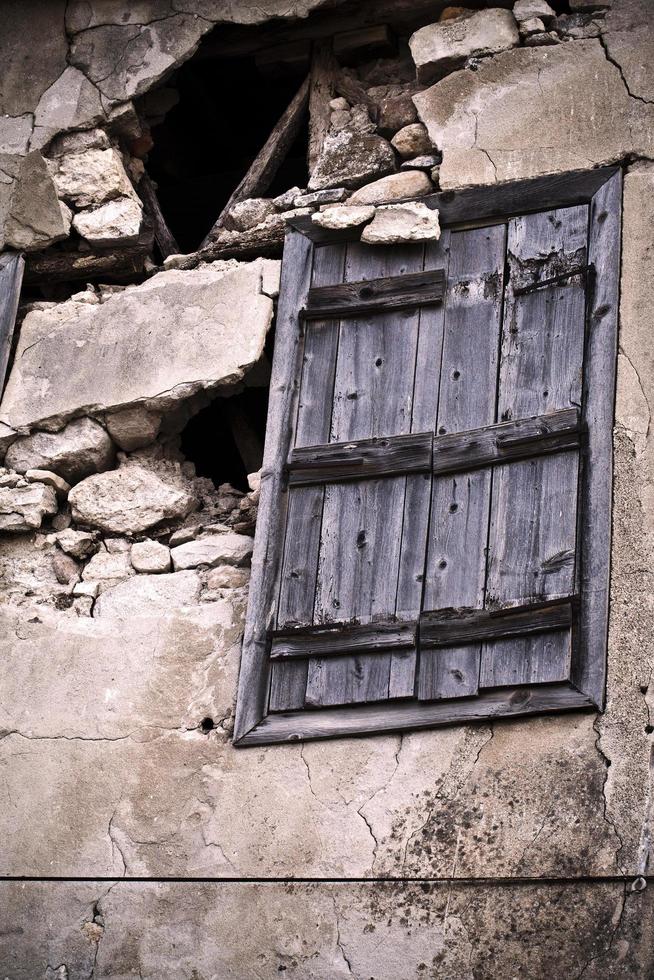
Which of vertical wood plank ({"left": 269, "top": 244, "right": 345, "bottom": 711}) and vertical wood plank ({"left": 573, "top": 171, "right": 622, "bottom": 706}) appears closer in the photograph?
vertical wood plank ({"left": 573, "top": 171, "right": 622, "bottom": 706})

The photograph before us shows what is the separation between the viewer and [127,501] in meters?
5.59

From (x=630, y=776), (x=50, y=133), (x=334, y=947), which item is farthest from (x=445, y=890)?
(x=50, y=133)

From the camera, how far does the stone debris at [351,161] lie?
5812mm

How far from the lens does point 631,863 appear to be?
13.8 feet

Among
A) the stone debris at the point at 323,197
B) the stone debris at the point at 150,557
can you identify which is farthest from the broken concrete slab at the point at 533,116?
the stone debris at the point at 150,557

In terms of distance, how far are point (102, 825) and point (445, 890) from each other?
1.21 meters

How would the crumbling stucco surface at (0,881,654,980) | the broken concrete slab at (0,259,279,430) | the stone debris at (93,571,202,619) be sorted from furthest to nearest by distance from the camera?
the broken concrete slab at (0,259,279,430)
the stone debris at (93,571,202,619)
the crumbling stucco surface at (0,881,654,980)

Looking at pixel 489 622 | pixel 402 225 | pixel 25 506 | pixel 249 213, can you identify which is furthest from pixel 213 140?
pixel 489 622

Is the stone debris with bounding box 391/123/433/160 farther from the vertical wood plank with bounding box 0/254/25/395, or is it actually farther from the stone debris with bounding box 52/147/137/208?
the vertical wood plank with bounding box 0/254/25/395

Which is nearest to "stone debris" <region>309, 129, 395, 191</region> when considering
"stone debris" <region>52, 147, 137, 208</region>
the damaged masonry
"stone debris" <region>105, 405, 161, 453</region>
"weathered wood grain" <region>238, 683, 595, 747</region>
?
the damaged masonry

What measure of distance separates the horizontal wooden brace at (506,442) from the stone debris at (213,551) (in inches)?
33.4

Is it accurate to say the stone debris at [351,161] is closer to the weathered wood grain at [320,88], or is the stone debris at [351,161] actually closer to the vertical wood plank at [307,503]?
the weathered wood grain at [320,88]

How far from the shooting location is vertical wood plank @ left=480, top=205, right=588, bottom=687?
15.0ft

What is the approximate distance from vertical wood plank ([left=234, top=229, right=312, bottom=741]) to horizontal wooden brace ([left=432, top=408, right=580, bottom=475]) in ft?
1.98
